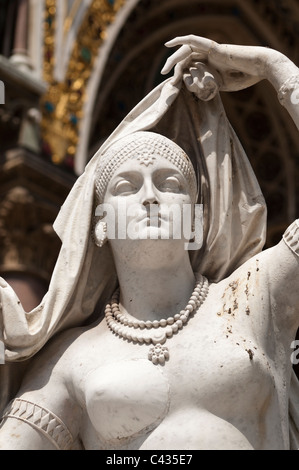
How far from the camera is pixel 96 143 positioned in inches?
440

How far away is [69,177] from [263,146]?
3.84 meters

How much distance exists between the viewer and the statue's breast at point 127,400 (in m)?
2.70

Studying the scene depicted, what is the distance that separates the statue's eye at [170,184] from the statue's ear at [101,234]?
0.57 feet

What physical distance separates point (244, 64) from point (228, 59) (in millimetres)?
46

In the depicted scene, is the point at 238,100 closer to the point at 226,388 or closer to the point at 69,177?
the point at 69,177

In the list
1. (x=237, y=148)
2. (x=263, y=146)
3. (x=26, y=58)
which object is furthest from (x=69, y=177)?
(x=237, y=148)

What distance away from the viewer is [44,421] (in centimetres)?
285

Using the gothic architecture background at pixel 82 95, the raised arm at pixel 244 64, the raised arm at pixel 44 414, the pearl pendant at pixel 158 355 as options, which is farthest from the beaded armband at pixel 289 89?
the gothic architecture background at pixel 82 95

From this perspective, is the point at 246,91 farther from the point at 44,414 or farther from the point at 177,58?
the point at 44,414

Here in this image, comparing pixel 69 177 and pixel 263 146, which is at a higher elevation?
pixel 69 177

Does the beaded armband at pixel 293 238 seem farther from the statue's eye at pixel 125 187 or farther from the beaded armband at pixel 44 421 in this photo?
the beaded armband at pixel 44 421

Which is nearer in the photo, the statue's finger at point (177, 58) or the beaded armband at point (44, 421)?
the beaded armband at point (44, 421)

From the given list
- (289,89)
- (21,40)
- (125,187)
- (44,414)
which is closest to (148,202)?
(125,187)

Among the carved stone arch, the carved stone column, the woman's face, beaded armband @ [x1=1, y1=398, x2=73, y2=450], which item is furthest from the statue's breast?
the carved stone arch
